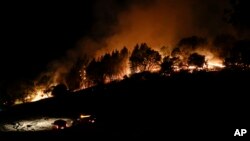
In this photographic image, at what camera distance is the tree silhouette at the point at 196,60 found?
12890 centimetres

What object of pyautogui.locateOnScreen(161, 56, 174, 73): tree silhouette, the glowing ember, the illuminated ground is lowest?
the illuminated ground

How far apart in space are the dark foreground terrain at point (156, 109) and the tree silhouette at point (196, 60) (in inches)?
791

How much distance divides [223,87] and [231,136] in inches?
1851

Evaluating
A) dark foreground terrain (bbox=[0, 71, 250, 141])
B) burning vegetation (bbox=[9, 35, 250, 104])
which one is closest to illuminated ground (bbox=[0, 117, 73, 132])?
dark foreground terrain (bbox=[0, 71, 250, 141])

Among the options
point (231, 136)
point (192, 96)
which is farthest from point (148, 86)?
point (231, 136)

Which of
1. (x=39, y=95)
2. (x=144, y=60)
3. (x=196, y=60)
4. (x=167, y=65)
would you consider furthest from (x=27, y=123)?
(x=196, y=60)

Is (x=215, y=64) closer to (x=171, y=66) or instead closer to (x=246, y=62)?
(x=171, y=66)

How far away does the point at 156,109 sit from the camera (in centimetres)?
6228

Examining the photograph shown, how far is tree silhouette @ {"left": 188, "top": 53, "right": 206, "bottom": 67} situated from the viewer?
12890cm

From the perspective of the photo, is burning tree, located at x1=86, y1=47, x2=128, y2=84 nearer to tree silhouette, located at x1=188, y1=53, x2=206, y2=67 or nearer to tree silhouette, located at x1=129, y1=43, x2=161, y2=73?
tree silhouette, located at x1=129, y1=43, x2=161, y2=73

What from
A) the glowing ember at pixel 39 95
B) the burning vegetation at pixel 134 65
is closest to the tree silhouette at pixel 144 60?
the burning vegetation at pixel 134 65

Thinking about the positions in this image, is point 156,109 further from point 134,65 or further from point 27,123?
point 134,65

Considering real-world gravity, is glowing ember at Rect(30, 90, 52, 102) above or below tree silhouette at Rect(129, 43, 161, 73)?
below

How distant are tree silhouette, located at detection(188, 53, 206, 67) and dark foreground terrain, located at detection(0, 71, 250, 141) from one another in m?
20.1
